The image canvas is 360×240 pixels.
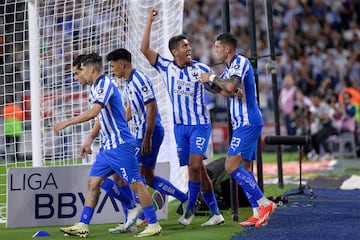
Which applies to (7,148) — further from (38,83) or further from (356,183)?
(356,183)

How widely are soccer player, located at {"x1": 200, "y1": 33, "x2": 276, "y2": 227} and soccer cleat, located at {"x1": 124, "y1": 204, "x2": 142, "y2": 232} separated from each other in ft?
3.49

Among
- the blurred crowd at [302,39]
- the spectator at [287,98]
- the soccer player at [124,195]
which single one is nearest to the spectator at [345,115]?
the spectator at [287,98]

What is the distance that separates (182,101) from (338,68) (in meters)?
16.3

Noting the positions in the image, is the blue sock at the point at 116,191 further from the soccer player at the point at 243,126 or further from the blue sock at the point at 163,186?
the soccer player at the point at 243,126

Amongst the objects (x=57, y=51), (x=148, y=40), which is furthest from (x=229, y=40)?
(x=57, y=51)

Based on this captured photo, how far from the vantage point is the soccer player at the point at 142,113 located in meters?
9.14

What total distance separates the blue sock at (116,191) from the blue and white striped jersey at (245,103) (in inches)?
56.0

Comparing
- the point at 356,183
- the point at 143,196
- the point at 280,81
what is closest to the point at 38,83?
the point at 143,196

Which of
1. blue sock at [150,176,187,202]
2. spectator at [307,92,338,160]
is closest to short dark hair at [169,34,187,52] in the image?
blue sock at [150,176,187,202]

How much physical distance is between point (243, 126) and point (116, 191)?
1.56 meters

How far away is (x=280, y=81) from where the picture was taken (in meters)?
25.8

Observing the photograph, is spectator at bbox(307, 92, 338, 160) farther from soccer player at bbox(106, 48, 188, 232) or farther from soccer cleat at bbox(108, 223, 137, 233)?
soccer cleat at bbox(108, 223, 137, 233)

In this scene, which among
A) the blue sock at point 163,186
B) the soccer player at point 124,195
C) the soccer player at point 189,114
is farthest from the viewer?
the blue sock at point 163,186

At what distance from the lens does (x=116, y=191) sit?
9.34 m
